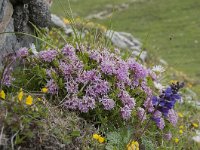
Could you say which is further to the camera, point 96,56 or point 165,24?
point 165,24

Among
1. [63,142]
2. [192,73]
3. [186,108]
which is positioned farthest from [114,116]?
[192,73]

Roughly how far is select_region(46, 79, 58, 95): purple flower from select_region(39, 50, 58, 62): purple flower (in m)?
0.33

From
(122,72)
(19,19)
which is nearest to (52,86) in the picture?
(122,72)

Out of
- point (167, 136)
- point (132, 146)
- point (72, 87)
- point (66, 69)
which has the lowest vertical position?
point (167, 136)

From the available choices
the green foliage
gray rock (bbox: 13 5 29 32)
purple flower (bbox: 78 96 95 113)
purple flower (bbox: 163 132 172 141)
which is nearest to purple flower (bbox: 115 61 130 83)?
purple flower (bbox: 78 96 95 113)

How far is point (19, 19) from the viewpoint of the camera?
22.1 ft

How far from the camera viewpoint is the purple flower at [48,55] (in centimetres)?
591

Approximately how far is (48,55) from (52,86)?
0.45 m

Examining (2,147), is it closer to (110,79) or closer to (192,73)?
(110,79)

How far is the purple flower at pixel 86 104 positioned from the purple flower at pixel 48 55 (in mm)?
675

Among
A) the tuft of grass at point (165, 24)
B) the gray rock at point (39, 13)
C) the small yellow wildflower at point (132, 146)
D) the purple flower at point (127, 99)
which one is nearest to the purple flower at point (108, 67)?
the purple flower at point (127, 99)

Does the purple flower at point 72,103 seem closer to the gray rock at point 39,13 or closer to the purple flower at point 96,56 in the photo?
the purple flower at point 96,56

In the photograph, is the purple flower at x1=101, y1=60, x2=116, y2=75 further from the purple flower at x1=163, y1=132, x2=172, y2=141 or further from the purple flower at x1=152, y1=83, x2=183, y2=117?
the purple flower at x1=152, y1=83, x2=183, y2=117

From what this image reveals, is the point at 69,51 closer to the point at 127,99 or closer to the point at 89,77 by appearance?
the point at 89,77
